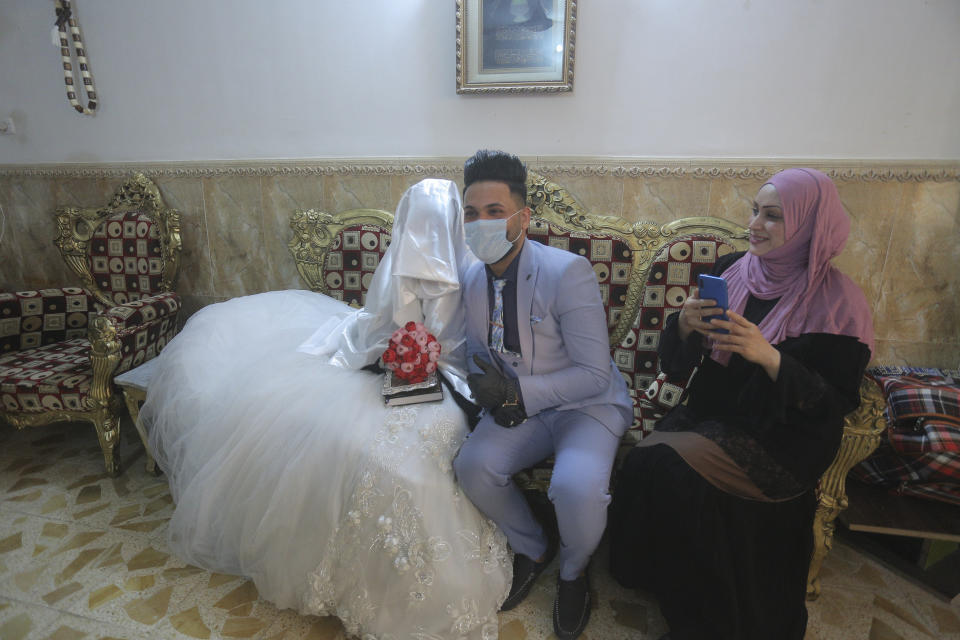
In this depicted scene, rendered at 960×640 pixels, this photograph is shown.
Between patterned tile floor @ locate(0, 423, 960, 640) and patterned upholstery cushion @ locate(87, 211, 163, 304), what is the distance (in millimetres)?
1306

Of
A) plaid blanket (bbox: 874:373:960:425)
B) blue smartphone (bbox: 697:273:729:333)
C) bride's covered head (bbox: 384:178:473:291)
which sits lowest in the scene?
plaid blanket (bbox: 874:373:960:425)

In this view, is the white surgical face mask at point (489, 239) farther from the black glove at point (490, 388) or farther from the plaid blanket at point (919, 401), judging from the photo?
the plaid blanket at point (919, 401)

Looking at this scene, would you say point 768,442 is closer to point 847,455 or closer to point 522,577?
point 847,455

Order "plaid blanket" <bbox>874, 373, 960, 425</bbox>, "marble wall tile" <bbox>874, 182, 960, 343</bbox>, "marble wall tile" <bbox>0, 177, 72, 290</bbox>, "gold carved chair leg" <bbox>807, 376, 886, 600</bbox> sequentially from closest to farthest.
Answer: "gold carved chair leg" <bbox>807, 376, 886, 600</bbox> → "plaid blanket" <bbox>874, 373, 960, 425</bbox> → "marble wall tile" <bbox>874, 182, 960, 343</bbox> → "marble wall tile" <bbox>0, 177, 72, 290</bbox>

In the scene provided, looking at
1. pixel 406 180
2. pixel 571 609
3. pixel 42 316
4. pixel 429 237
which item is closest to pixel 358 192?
pixel 406 180

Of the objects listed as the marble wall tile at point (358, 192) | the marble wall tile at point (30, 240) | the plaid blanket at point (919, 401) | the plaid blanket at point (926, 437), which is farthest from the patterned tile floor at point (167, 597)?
the marble wall tile at point (30, 240)

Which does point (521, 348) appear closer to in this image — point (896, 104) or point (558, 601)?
point (558, 601)

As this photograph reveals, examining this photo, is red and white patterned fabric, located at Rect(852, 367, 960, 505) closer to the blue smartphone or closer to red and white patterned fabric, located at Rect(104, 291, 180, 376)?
the blue smartphone

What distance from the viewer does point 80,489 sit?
7.34 feet

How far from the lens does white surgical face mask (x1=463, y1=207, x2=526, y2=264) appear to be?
63.2 inches

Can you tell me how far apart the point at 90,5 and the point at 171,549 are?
3176mm

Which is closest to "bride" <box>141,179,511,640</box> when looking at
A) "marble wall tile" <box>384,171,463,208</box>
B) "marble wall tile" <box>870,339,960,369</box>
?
"marble wall tile" <box>384,171,463,208</box>

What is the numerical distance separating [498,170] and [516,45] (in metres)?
1.10

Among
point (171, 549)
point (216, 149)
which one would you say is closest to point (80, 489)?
point (171, 549)
